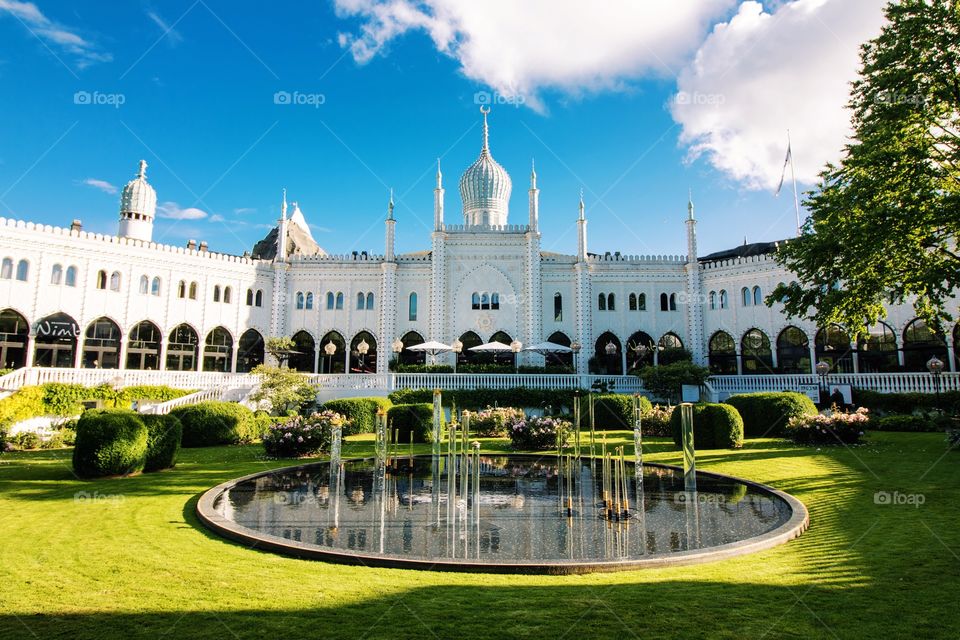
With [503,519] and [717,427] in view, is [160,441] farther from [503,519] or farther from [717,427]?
[717,427]

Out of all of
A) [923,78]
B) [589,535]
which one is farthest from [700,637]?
[923,78]

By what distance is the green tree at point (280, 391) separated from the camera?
26656mm

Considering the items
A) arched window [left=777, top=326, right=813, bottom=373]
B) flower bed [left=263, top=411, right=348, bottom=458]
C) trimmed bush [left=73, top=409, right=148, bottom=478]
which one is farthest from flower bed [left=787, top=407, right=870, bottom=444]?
Result: arched window [left=777, top=326, right=813, bottom=373]

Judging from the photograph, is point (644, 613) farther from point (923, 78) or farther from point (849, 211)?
point (923, 78)

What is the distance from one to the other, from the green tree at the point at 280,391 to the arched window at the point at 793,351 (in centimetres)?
3067

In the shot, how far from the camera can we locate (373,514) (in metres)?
9.55

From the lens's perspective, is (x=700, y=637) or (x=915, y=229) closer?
(x=700, y=637)

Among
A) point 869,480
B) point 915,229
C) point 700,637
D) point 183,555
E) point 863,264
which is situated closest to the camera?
point 700,637

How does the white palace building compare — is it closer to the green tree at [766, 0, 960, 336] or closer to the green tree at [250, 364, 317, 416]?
the green tree at [250, 364, 317, 416]

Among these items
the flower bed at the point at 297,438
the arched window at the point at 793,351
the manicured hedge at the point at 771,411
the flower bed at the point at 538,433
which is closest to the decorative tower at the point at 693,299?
the arched window at the point at 793,351

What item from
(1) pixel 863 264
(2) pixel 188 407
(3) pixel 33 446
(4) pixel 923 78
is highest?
(4) pixel 923 78

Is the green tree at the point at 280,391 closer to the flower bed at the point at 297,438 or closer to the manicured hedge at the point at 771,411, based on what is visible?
the flower bed at the point at 297,438

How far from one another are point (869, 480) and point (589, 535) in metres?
7.71

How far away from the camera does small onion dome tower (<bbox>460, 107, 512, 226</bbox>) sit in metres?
43.1
